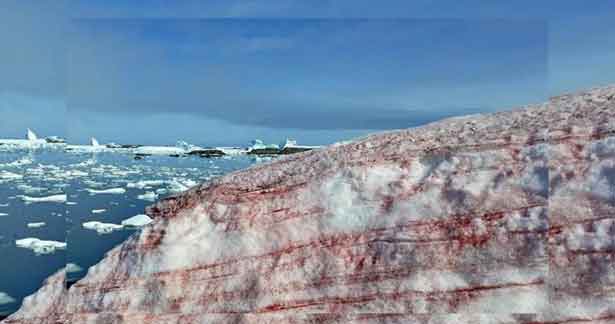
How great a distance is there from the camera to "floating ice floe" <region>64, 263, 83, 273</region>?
5285 mm

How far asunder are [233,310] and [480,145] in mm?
2284

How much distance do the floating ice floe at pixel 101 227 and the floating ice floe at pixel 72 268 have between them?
888mm

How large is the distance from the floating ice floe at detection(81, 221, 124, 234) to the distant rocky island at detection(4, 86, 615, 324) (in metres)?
1.84

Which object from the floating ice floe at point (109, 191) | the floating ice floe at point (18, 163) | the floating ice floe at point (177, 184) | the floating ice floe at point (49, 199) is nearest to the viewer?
the floating ice floe at point (177, 184)

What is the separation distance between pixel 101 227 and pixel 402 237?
4109 mm

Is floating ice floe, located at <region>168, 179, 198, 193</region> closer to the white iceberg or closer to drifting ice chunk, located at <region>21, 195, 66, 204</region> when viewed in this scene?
the white iceberg

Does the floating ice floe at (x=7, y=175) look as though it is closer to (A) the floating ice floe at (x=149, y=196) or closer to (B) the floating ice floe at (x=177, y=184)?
(A) the floating ice floe at (x=149, y=196)

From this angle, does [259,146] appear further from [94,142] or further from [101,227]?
[101,227]

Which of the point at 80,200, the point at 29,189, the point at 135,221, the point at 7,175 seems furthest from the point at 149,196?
the point at 7,175

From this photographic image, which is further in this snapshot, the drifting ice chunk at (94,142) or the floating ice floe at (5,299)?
the floating ice floe at (5,299)

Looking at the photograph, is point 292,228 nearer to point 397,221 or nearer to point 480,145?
point 397,221

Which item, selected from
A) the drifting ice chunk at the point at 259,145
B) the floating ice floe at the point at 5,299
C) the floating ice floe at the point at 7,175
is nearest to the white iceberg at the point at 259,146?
the drifting ice chunk at the point at 259,145

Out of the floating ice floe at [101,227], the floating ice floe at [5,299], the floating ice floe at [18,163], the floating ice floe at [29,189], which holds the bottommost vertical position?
the floating ice floe at [5,299]

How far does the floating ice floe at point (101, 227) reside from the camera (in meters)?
6.34
